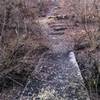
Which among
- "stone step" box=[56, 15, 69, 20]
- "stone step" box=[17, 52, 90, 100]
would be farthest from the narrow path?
"stone step" box=[56, 15, 69, 20]

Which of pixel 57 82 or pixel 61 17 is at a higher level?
pixel 61 17

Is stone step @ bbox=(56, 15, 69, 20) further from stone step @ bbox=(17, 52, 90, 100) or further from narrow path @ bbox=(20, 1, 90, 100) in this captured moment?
stone step @ bbox=(17, 52, 90, 100)

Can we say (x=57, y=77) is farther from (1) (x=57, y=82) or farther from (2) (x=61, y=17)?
(2) (x=61, y=17)

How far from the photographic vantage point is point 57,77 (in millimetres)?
4832

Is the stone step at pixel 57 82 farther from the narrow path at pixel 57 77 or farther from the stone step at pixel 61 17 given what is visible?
the stone step at pixel 61 17

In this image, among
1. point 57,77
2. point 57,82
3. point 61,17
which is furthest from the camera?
point 61,17

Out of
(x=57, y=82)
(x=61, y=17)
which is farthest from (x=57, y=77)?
(x=61, y=17)

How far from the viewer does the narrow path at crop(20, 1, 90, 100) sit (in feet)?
13.8

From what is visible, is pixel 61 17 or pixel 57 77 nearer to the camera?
pixel 57 77

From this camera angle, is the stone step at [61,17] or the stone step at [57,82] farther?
the stone step at [61,17]

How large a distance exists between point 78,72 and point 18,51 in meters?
1.42

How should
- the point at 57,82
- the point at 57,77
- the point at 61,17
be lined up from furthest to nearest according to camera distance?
the point at 61,17, the point at 57,77, the point at 57,82

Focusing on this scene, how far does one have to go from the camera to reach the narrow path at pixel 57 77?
4.20 meters

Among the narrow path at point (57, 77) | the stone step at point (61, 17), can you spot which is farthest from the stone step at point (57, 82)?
the stone step at point (61, 17)
